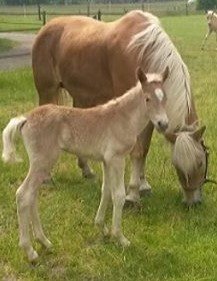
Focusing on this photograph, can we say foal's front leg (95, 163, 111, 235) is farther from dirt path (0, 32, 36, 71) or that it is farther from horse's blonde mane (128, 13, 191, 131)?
dirt path (0, 32, 36, 71)

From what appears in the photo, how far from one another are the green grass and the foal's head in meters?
16.7

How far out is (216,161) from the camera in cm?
710

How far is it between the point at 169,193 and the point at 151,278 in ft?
6.47

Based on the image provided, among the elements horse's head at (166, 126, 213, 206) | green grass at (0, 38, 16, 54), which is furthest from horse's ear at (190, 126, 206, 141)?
green grass at (0, 38, 16, 54)

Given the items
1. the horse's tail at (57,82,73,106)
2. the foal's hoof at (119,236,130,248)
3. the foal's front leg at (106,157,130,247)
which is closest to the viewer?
the foal's front leg at (106,157,130,247)

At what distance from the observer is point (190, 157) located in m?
5.18

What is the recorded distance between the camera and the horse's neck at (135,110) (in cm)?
454

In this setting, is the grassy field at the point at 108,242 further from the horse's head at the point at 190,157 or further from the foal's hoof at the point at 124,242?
the horse's head at the point at 190,157

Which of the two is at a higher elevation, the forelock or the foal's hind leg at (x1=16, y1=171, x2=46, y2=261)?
the forelock

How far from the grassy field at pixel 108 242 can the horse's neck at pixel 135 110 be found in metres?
0.97

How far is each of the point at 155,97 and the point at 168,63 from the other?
1217mm

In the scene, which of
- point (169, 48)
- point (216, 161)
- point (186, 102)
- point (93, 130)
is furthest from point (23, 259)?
point (216, 161)

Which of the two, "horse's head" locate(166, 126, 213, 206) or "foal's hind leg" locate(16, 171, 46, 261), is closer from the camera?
"foal's hind leg" locate(16, 171, 46, 261)

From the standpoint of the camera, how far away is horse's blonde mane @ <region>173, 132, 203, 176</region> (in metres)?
5.14
